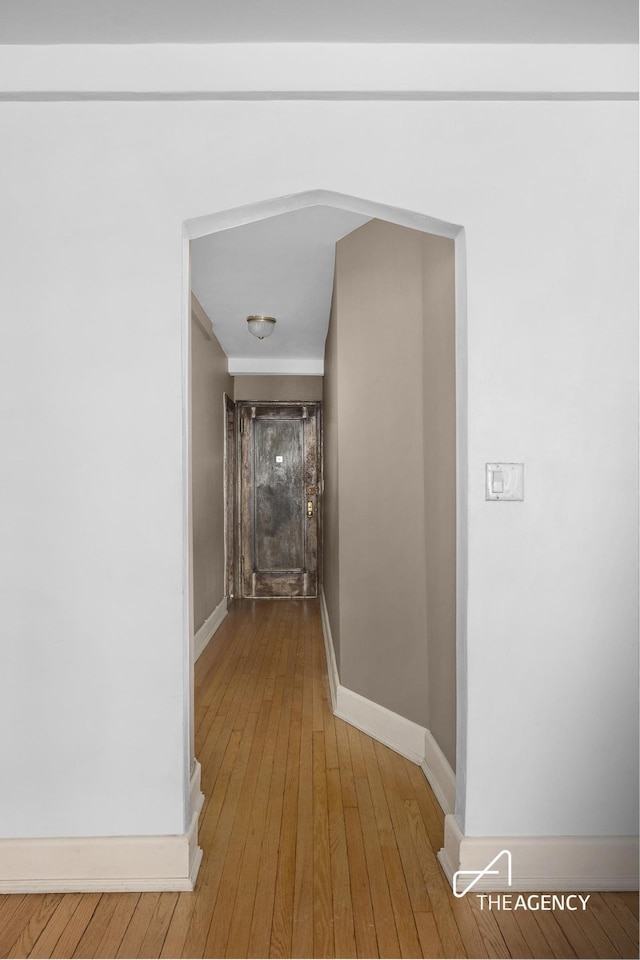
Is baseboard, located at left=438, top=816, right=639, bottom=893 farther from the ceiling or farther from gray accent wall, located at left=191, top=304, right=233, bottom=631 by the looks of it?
gray accent wall, located at left=191, top=304, right=233, bottom=631

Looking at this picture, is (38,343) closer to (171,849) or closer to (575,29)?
(171,849)

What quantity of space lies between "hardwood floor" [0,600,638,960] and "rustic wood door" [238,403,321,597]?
3835 mm

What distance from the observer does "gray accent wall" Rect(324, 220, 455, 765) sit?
2402 mm

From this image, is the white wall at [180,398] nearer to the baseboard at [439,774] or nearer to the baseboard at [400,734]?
the baseboard at [439,774]

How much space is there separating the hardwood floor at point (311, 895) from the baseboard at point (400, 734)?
5 cm

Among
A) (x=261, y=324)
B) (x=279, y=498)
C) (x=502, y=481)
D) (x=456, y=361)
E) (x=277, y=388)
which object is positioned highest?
(x=261, y=324)

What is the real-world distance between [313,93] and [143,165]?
563mm

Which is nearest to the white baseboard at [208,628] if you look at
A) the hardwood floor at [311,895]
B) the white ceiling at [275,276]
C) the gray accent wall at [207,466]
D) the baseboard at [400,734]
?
the gray accent wall at [207,466]

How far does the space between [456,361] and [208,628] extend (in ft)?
12.0

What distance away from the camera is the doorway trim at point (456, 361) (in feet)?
6.40

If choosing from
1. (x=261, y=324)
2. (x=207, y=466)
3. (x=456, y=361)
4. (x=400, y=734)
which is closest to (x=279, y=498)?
(x=207, y=466)

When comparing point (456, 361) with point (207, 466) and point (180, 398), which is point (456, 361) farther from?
point (207, 466)

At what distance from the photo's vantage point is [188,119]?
76.1 inches

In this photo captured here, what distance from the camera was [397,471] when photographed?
9.61 ft
